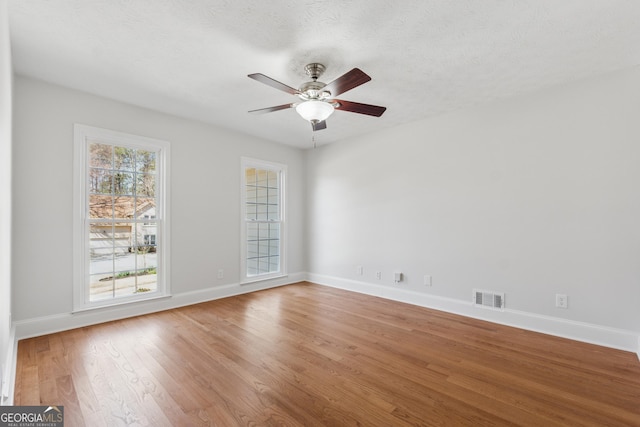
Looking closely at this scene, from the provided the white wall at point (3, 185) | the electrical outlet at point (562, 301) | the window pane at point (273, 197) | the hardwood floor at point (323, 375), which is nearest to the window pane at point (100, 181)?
the white wall at point (3, 185)

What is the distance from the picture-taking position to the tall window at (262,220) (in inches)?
199

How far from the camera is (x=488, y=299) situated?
362cm

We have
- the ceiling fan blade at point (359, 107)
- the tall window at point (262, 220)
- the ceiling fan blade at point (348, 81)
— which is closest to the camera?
the ceiling fan blade at point (348, 81)

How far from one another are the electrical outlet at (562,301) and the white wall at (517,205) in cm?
4

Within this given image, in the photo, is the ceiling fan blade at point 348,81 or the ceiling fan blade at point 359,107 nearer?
the ceiling fan blade at point 348,81

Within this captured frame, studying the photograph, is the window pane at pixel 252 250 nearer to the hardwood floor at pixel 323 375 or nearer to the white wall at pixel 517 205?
the hardwood floor at pixel 323 375

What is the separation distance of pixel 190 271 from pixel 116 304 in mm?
967

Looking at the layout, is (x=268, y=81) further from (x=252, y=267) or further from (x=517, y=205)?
(x=252, y=267)

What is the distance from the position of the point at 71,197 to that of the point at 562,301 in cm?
557

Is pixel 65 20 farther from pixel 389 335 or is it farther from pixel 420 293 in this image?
pixel 420 293

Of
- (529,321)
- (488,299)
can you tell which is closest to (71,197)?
(488,299)

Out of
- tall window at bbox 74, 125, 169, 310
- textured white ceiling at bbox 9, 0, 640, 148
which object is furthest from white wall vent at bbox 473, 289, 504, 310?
tall window at bbox 74, 125, 169, 310

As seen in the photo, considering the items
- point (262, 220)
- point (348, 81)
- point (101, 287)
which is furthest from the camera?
point (262, 220)

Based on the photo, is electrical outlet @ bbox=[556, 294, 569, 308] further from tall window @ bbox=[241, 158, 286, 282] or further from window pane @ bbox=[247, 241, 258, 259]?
window pane @ bbox=[247, 241, 258, 259]
